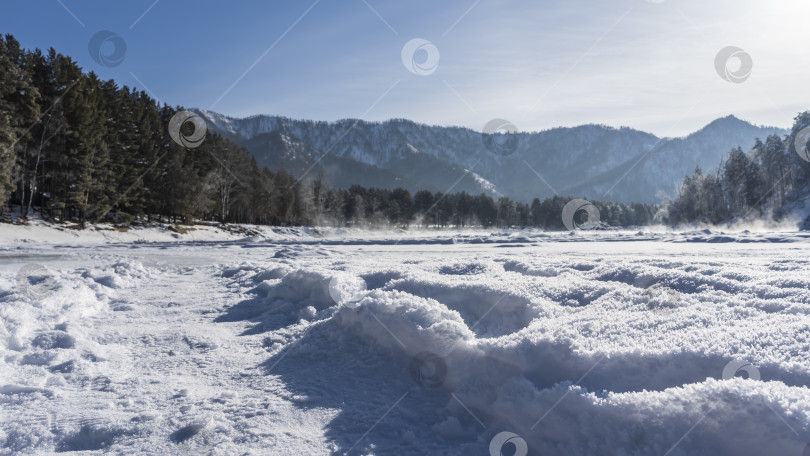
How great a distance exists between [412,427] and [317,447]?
2.58 feet

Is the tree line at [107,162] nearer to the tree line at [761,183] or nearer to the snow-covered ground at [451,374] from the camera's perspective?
the snow-covered ground at [451,374]

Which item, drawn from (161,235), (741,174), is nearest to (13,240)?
(161,235)

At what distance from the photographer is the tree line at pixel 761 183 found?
213ft

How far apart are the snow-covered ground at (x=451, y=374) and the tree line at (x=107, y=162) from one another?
31.9 m

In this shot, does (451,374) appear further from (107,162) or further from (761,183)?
(761,183)

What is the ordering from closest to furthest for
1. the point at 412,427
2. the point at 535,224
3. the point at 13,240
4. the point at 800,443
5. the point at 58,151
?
the point at 800,443 < the point at 412,427 < the point at 13,240 < the point at 58,151 < the point at 535,224

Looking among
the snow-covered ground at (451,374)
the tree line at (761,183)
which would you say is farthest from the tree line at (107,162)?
the tree line at (761,183)

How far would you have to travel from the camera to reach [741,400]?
2.54 meters

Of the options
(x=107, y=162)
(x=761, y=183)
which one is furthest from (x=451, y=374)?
(x=761, y=183)

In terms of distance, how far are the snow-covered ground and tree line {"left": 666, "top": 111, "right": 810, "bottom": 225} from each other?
74.0 meters

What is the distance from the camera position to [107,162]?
133ft

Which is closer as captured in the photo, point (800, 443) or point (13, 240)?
point (800, 443)

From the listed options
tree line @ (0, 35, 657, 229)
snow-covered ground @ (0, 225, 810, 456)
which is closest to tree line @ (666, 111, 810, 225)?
tree line @ (0, 35, 657, 229)

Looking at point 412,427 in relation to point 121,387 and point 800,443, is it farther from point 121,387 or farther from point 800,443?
point 121,387
